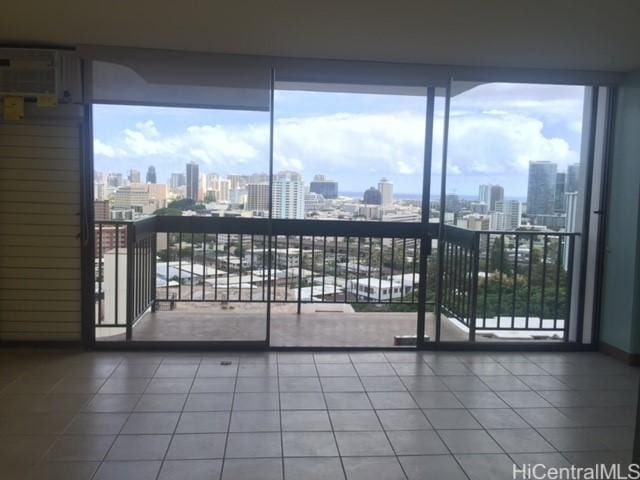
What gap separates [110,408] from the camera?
9.95ft

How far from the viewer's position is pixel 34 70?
150 inches

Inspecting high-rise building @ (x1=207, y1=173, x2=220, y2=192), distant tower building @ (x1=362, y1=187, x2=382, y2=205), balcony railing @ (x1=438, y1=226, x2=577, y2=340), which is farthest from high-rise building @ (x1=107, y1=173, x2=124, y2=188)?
balcony railing @ (x1=438, y1=226, x2=577, y2=340)

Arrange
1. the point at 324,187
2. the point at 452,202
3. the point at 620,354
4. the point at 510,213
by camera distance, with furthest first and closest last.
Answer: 1. the point at 324,187
2. the point at 510,213
3. the point at 452,202
4. the point at 620,354

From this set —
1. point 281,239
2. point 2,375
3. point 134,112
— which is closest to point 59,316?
point 2,375

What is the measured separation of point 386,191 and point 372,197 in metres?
0.19

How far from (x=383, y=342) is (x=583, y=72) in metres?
2.70

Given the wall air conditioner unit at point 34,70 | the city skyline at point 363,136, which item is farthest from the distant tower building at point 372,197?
the wall air conditioner unit at point 34,70

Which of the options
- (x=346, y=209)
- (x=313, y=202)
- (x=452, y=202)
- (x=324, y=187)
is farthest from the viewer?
(x=346, y=209)

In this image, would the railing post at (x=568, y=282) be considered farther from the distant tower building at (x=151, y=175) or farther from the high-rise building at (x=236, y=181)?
the distant tower building at (x=151, y=175)

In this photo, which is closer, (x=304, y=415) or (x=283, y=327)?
(x=304, y=415)

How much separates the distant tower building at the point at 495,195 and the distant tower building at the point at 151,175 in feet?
8.79

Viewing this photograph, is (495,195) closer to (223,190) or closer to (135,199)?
(223,190)

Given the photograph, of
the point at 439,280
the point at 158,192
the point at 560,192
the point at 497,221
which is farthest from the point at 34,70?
the point at 560,192

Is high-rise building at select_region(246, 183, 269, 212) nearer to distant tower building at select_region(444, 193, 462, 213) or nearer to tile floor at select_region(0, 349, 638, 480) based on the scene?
tile floor at select_region(0, 349, 638, 480)
